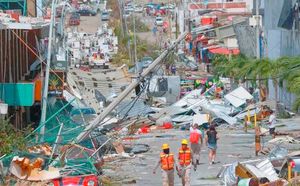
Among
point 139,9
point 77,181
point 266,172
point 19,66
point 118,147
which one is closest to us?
point 77,181

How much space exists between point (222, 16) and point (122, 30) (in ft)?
50.8

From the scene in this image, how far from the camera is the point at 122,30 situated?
324 ft

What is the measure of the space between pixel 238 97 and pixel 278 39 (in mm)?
4011

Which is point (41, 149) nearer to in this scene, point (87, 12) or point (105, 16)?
point (105, 16)

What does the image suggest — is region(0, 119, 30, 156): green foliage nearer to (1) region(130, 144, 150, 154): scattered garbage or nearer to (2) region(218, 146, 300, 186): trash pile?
(2) region(218, 146, 300, 186): trash pile

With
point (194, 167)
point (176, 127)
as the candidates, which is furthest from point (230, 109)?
point (194, 167)

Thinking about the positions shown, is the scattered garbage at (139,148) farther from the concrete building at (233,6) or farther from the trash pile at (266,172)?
the concrete building at (233,6)

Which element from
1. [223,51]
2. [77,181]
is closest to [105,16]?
[223,51]

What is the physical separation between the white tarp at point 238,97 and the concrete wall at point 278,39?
1.49 meters

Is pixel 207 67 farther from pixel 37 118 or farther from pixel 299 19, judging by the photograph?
pixel 37 118

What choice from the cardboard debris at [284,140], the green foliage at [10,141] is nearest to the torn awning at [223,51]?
the cardboard debris at [284,140]

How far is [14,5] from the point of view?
140ft

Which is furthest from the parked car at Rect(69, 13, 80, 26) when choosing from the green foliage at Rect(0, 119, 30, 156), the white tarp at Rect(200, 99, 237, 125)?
the green foliage at Rect(0, 119, 30, 156)

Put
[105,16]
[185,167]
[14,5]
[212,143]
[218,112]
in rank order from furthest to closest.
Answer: [105,16] → [218,112] → [14,5] → [212,143] → [185,167]
